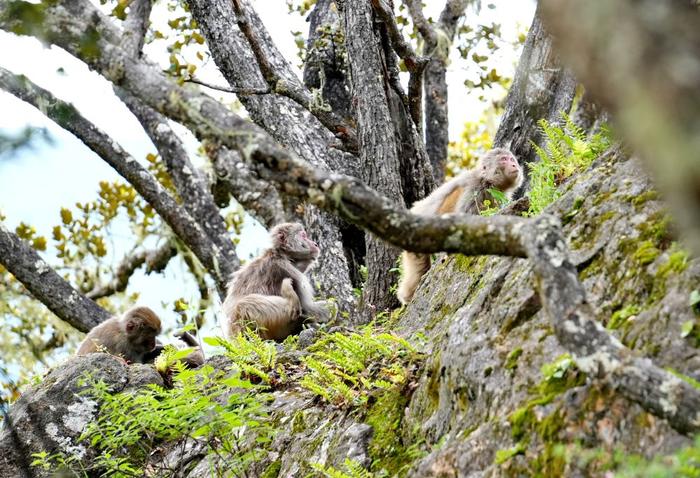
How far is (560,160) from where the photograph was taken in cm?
666

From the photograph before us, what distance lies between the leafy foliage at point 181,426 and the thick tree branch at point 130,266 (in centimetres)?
746

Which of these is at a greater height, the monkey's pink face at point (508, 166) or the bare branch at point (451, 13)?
the bare branch at point (451, 13)

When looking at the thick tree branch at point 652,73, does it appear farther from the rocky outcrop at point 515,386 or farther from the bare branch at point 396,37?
the bare branch at point 396,37

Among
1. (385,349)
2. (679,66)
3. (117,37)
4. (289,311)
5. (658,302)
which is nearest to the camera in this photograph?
(679,66)

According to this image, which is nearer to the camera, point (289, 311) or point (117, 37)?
point (117, 37)

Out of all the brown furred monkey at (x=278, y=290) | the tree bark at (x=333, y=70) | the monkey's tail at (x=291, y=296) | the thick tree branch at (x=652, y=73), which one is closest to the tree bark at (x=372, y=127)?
the brown furred monkey at (x=278, y=290)

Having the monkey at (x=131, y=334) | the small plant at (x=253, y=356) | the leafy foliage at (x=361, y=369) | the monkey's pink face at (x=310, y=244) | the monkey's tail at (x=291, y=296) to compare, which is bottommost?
the leafy foliage at (x=361, y=369)

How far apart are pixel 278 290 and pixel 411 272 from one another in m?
2.56

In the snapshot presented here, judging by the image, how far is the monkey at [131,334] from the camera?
1048cm

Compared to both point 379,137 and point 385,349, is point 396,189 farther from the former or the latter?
point 385,349

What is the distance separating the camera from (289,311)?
32.8 ft

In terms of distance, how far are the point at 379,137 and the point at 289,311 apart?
231 centimetres

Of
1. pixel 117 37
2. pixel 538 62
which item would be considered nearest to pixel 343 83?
pixel 538 62

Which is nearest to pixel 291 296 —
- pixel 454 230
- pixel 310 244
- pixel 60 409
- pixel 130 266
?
pixel 310 244
